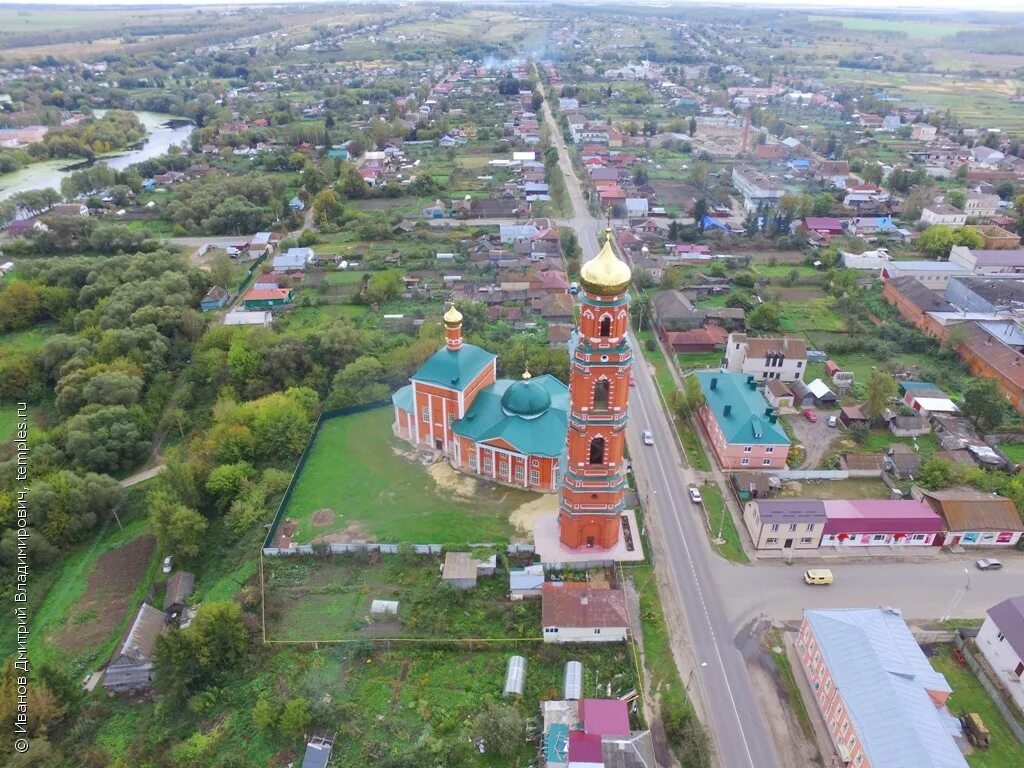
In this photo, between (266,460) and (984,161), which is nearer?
(266,460)

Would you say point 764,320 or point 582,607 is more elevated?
point 582,607

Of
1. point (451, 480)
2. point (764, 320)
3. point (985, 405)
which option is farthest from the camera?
point (764, 320)

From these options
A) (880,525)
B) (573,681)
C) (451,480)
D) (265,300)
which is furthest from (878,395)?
(265,300)

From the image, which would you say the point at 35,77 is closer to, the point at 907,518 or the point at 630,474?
the point at 630,474

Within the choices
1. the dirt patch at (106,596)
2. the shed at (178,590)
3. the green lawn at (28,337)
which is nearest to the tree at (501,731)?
the shed at (178,590)

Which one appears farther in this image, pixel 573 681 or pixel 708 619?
pixel 708 619

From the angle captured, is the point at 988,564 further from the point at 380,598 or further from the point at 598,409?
the point at 380,598

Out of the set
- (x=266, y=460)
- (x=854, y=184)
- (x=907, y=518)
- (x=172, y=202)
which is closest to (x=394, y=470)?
(x=266, y=460)

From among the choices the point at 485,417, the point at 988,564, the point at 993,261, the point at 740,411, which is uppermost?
the point at 485,417
